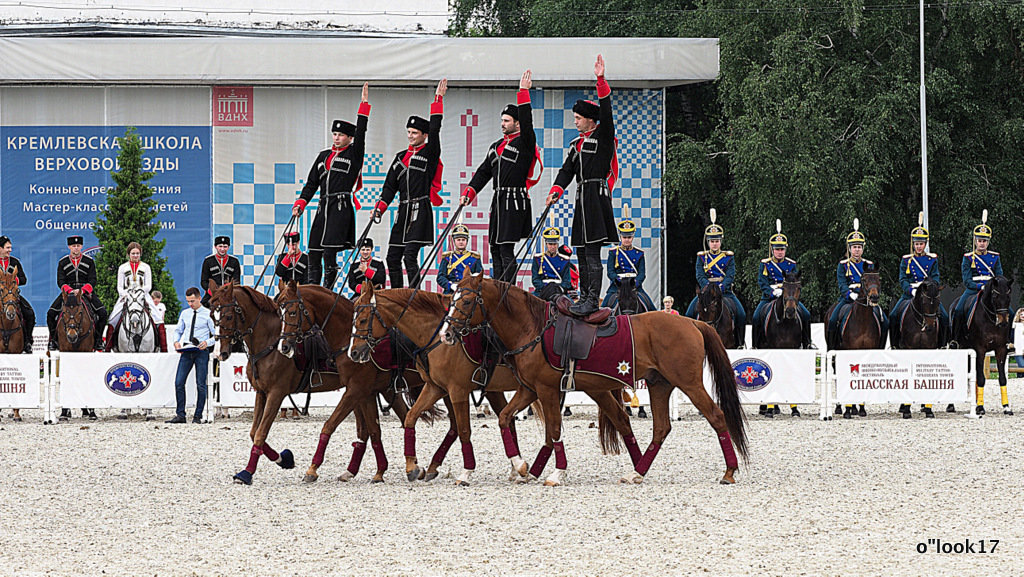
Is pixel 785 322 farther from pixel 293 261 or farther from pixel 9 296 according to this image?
pixel 9 296

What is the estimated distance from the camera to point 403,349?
12281mm

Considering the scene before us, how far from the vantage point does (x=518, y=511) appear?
402 inches

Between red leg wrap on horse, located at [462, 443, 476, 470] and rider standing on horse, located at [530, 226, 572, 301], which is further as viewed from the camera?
rider standing on horse, located at [530, 226, 572, 301]

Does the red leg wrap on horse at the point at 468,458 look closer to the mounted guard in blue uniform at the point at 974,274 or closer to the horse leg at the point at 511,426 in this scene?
the horse leg at the point at 511,426

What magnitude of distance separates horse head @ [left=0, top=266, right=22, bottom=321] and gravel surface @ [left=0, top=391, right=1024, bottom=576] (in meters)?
2.67

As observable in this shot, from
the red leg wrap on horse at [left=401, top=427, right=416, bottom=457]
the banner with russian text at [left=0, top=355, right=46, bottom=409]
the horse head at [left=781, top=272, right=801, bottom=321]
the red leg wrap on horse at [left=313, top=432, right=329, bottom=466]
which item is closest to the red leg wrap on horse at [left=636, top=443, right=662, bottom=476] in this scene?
the red leg wrap on horse at [left=401, top=427, right=416, bottom=457]

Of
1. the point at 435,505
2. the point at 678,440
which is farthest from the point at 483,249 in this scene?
the point at 435,505

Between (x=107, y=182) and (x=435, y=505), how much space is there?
18.7 metres

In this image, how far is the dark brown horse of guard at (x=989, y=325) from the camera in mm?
18109

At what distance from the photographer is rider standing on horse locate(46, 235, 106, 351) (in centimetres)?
1886

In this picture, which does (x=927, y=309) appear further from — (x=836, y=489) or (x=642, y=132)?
(x=642, y=132)

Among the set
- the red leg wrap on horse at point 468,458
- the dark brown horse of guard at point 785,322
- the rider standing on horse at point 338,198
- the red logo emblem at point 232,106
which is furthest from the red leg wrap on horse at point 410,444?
the red logo emblem at point 232,106

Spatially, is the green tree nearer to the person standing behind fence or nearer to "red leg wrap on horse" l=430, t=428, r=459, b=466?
the person standing behind fence

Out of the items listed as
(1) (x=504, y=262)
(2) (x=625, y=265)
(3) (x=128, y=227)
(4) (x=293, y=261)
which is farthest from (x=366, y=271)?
(3) (x=128, y=227)
